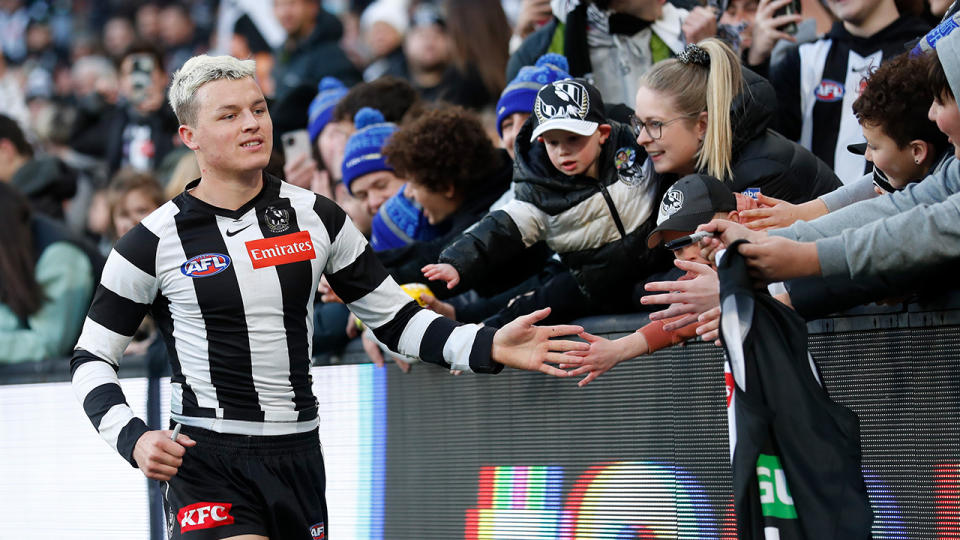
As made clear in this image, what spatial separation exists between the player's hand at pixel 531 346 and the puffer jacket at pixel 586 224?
1.00 metres

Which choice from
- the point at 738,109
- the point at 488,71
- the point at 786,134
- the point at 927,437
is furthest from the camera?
the point at 488,71

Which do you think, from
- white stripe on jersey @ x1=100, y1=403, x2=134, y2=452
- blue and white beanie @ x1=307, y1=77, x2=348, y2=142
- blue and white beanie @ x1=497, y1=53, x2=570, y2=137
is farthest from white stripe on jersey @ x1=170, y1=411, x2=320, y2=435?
blue and white beanie @ x1=307, y1=77, x2=348, y2=142

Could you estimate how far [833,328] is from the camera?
176 inches

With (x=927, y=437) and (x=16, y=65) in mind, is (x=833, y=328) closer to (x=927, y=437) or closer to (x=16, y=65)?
(x=927, y=437)

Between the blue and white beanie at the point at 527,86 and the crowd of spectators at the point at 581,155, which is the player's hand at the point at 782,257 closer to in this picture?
the crowd of spectators at the point at 581,155

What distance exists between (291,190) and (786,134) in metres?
2.97

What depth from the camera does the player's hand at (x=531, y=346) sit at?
172 inches

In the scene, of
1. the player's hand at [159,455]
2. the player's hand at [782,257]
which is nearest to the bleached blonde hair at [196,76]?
the player's hand at [159,455]

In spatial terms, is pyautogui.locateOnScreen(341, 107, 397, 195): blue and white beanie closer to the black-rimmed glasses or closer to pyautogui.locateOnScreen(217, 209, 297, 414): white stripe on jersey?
the black-rimmed glasses

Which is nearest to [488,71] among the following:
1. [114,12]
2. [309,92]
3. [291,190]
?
[309,92]

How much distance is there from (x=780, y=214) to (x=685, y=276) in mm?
450

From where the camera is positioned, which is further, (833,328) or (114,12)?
(114,12)

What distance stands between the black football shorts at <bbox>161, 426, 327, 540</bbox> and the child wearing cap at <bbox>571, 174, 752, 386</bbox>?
1.14 m

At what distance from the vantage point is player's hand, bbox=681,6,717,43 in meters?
6.28
